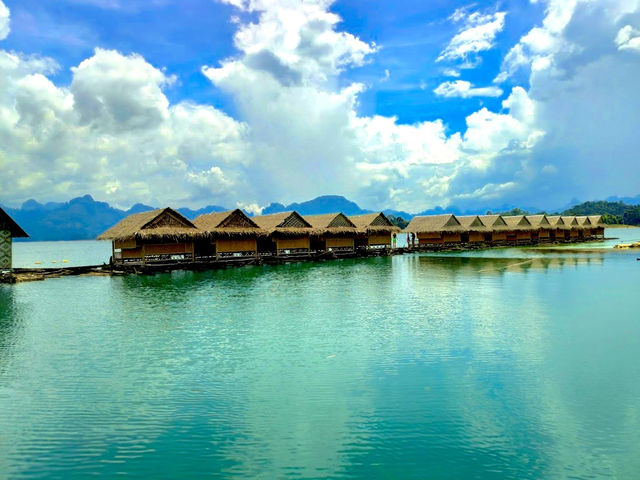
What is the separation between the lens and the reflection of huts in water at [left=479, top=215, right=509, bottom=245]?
156 ft

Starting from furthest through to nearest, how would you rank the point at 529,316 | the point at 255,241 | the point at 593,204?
the point at 593,204 < the point at 255,241 < the point at 529,316

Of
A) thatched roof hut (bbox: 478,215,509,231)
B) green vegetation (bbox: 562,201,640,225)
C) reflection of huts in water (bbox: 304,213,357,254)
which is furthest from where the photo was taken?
green vegetation (bbox: 562,201,640,225)

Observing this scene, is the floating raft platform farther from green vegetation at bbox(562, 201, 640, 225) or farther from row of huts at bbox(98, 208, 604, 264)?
green vegetation at bbox(562, 201, 640, 225)

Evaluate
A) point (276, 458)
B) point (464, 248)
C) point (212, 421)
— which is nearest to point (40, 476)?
point (212, 421)

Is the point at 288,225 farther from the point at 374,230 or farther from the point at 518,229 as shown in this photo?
the point at 518,229

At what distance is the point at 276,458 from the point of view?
16.5 feet

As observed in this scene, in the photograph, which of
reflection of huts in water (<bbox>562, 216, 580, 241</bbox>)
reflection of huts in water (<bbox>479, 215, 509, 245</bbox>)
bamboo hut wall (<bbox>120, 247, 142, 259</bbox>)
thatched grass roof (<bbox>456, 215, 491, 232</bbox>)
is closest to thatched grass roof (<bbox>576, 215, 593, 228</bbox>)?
reflection of huts in water (<bbox>562, 216, 580, 241</bbox>)

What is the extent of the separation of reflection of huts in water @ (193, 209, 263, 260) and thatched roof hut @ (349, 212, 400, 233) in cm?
1023

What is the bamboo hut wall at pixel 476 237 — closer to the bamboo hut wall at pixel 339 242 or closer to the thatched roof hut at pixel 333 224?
the bamboo hut wall at pixel 339 242

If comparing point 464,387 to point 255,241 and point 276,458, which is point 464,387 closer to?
point 276,458

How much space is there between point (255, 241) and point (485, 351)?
23038 millimetres

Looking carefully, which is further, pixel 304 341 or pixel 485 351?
pixel 304 341

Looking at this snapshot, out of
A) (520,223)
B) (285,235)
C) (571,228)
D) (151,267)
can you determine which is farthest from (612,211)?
(151,267)

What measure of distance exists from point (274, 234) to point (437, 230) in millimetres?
17905
